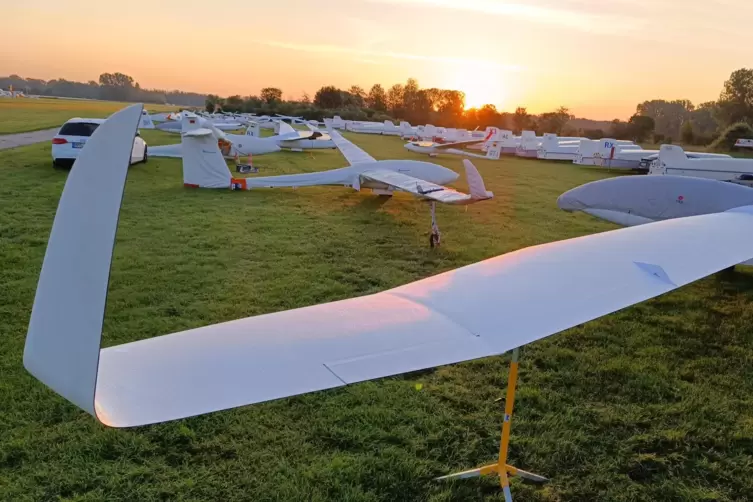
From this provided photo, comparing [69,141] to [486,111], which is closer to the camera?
[69,141]

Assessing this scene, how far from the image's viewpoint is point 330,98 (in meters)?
79.2

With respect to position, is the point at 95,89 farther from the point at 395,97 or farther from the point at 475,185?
the point at 475,185

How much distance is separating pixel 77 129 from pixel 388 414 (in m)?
15.5

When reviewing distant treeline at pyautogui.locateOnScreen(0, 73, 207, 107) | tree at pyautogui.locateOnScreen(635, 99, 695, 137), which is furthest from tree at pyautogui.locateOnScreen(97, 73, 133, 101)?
tree at pyautogui.locateOnScreen(635, 99, 695, 137)

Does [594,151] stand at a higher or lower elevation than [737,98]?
lower

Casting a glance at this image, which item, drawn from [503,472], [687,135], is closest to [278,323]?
[503,472]

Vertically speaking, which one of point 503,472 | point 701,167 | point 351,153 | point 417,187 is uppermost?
point 701,167

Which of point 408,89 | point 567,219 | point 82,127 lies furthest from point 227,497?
point 408,89

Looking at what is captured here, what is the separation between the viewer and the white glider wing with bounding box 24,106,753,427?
53.9 inches

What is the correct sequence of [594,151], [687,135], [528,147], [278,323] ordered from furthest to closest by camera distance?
[687,135], [528,147], [594,151], [278,323]

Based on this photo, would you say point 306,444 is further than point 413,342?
Yes

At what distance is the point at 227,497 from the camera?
3.00 m

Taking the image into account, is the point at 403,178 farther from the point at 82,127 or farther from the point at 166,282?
the point at 82,127

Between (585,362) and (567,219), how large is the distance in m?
7.51
